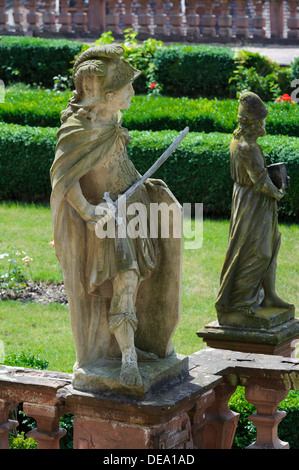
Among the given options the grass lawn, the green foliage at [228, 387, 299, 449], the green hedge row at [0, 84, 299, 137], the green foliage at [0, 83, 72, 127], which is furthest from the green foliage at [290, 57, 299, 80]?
the green foliage at [228, 387, 299, 449]

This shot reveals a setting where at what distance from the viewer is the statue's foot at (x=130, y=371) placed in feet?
17.7

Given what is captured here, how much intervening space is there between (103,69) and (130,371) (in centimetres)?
168

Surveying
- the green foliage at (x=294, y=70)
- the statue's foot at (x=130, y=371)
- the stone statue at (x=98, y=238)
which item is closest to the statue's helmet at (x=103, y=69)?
the stone statue at (x=98, y=238)

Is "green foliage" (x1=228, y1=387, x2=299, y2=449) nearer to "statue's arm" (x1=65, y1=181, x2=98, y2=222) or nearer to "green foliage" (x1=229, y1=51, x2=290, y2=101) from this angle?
"statue's arm" (x1=65, y1=181, x2=98, y2=222)

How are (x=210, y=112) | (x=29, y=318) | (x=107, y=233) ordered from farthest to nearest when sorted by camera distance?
(x=210, y=112) < (x=29, y=318) < (x=107, y=233)

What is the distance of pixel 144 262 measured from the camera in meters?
5.67

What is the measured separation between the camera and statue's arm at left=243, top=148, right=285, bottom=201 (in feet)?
25.7

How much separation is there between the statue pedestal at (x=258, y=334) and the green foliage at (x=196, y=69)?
11577 mm

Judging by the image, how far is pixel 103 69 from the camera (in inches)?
216

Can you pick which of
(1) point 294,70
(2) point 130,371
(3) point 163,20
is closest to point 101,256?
(2) point 130,371

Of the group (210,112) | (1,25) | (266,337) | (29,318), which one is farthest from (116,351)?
(1,25)
